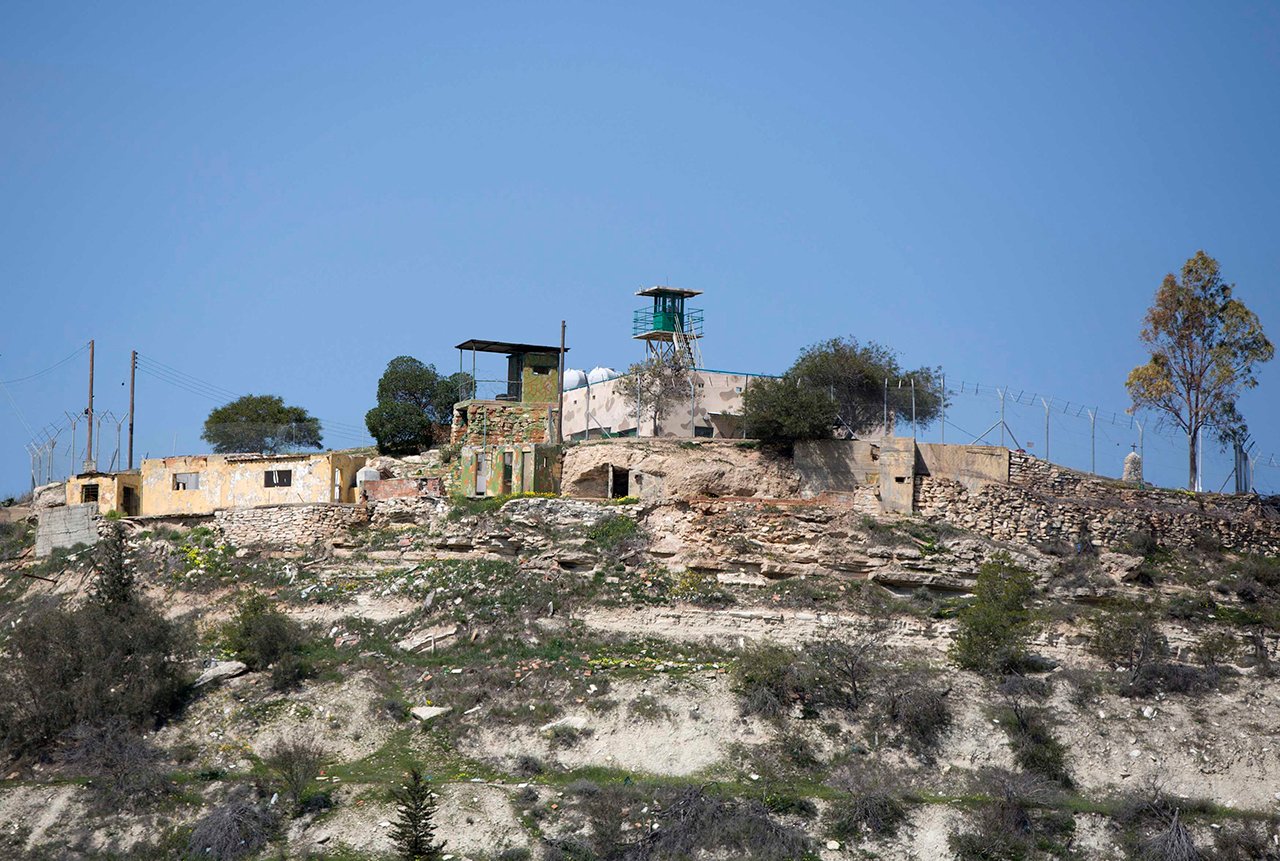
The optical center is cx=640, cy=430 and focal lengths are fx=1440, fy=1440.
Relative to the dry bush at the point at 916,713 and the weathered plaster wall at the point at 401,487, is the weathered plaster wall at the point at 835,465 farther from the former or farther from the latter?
the weathered plaster wall at the point at 401,487

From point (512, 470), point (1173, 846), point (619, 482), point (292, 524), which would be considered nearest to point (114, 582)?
point (292, 524)

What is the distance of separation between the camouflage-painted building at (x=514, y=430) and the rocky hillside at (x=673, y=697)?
5.55ft

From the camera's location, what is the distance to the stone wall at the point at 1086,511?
113 feet

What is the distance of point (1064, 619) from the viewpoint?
31.8 metres

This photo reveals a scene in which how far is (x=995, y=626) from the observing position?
1179 inches

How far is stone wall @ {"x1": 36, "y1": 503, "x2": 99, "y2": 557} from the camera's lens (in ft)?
133

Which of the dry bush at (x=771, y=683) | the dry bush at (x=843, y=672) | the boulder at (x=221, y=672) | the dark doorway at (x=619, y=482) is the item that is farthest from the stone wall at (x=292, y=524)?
the dry bush at (x=843, y=672)

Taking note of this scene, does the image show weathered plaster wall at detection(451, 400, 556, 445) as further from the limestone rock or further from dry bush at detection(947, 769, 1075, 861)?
dry bush at detection(947, 769, 1075, 861)

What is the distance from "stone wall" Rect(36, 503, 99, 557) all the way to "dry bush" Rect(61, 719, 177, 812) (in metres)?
12.5

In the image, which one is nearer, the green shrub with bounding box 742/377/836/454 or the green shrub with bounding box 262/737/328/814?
the green shrub with bounding box 262/737/328/814

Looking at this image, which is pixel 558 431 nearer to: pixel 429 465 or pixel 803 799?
pixel 429 465

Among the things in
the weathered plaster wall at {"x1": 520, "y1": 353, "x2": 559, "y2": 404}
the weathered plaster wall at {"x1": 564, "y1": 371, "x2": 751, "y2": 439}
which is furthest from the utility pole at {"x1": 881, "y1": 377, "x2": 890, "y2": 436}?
the weathered plaster wall at {"x1": 520, "y1": 353, "x2": 559, "y2": 404}

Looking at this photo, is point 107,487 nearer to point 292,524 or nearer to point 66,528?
point 66,528

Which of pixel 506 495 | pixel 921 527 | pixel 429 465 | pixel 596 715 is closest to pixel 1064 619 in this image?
pixel 921 527
